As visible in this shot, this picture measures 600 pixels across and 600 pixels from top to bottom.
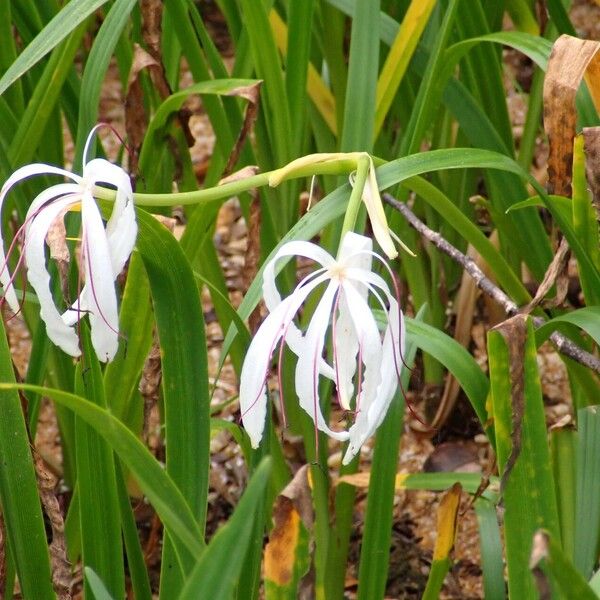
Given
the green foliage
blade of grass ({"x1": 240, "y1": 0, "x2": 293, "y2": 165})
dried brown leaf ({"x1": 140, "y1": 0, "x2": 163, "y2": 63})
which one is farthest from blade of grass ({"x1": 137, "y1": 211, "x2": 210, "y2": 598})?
dried brown leaf ({"x1": 140, "y1": 0, "x2": 163, "y2": 63})

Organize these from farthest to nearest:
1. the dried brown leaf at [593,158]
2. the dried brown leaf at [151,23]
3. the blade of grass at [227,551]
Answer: the dried brown leaf at [151,23], the dried brown leaf at [593,158], the blade of grass at [227,551]

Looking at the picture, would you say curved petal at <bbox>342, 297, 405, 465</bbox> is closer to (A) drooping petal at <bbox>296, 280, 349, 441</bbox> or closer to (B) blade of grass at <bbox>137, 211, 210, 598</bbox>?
(A) drooping petal at <bbox>296, 280, 349, 441</bbox>

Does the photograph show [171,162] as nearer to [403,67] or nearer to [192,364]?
[403,67]

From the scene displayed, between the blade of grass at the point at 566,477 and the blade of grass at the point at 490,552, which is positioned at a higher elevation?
the blade of grass at the point at 566,477

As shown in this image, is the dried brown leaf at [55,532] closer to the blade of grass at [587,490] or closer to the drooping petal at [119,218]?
the drooping petal at [119,218]

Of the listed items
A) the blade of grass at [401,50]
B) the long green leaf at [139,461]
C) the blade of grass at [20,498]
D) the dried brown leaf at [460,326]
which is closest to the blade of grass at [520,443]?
the long green leaf at [139,461]

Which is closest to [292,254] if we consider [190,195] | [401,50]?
[190,195]

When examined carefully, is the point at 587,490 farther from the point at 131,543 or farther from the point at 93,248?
the point at 93,248
